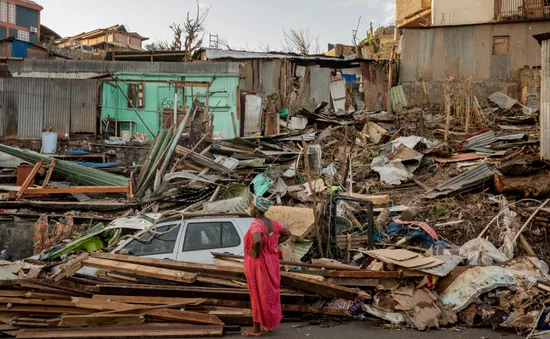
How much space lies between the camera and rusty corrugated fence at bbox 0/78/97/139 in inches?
713

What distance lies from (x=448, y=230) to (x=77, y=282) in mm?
7322

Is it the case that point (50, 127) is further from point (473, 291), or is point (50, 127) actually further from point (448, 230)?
point (473, 291)

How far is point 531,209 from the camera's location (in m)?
10.4

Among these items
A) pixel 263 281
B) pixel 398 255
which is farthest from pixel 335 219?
pixel 263 281

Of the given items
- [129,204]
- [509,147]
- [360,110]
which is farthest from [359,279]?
[360,110]

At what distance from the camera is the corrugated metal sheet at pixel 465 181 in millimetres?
11836

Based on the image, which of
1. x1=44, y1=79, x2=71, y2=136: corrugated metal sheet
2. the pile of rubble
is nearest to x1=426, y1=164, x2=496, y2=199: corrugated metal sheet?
Result: the pile of rubble

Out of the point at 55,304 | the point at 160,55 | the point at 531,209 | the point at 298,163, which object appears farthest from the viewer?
the point at 160,55

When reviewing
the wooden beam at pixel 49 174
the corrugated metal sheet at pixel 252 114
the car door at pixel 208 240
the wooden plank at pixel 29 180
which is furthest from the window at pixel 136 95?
the car door at pixel 208 240

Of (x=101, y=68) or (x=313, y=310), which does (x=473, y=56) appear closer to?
(x=101, y=68)

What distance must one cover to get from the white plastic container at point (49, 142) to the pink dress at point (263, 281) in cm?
1367

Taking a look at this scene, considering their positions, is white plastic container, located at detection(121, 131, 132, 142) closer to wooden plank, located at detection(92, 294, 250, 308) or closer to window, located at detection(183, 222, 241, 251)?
window, located at detection(183, 222, 241, 251)

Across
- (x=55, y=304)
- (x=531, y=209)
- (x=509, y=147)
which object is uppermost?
(x=509, y=147)

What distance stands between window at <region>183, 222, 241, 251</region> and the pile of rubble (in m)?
0.28
